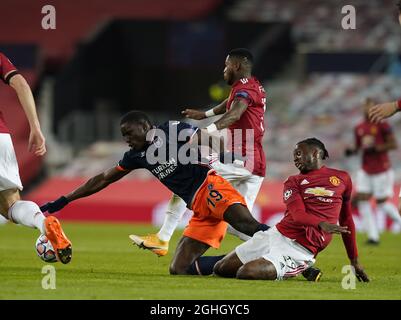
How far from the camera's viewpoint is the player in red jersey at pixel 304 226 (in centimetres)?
888

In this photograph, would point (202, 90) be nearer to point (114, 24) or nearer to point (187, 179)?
point (114, 24)

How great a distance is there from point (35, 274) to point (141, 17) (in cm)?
1711

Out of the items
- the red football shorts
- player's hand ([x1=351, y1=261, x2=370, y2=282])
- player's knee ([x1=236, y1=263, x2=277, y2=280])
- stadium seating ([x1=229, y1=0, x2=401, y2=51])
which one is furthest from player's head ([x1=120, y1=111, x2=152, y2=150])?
stadium seating ([x1=229, y1=0, x2=401, y2=51])

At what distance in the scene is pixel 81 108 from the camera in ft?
81.7

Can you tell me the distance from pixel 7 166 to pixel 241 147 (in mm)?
2705

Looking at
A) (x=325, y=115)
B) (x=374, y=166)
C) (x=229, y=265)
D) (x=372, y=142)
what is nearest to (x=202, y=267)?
(x=229, y=265)

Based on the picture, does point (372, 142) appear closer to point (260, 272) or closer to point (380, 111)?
point (260, 272)

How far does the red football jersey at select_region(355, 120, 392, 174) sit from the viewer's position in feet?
53.9

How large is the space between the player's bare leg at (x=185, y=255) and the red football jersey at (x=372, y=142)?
23.6 feet

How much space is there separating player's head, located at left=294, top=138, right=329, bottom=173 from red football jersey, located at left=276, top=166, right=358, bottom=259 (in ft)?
0.22

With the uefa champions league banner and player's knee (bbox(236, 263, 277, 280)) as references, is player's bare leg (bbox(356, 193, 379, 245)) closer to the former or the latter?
the uefa champions league banner

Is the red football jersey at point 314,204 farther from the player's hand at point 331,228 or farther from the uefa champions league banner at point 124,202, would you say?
the uefa champions league banner at point 124,202

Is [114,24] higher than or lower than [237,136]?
higher
